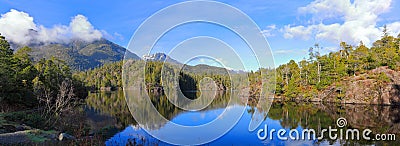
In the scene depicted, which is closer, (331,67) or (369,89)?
(369,89)

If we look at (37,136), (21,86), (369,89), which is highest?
(21,86)

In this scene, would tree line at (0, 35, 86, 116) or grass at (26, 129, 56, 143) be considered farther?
tree line at (0, 35, 86, 116)

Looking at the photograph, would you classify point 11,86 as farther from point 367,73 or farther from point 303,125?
point 367,73

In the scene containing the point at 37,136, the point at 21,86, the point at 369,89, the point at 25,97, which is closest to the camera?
the point at 37,136

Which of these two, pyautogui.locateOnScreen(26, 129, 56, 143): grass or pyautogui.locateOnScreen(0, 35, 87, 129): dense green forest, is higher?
pyautogui.locateOnScreen(0, 35, 87, 129): dense green forest

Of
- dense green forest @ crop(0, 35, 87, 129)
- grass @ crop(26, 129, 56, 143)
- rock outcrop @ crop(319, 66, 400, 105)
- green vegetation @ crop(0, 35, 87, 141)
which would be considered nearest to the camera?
grass @ crop(26, 129, 56, 143)

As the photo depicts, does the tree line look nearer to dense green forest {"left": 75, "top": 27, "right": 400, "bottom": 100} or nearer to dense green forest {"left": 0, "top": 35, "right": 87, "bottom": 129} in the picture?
dense green forest {"left": 0, "top": 35, "right": 87, "bottom": 129}

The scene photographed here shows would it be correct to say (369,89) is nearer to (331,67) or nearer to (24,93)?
(331,67)

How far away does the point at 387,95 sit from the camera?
35.6 metres

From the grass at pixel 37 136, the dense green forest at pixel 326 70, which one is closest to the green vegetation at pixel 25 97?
the grass at pixel 37 136

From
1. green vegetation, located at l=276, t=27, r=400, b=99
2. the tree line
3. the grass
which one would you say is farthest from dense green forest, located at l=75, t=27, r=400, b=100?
the grass

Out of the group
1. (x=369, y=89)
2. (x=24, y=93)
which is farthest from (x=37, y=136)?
(x=369, y=89)

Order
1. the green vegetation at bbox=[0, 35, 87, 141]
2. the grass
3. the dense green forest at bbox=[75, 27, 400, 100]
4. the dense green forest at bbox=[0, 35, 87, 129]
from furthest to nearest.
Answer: the dense green forest at bbox=[75, 27, 400, 100] → the dense green forest at bbox=[0, 35, 87, 129] → the green vegetation at bbox=[0, 35, 87, 141] → the grass

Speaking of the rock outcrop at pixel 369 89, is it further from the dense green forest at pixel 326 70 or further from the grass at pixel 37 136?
the grass at pixel 37 136
